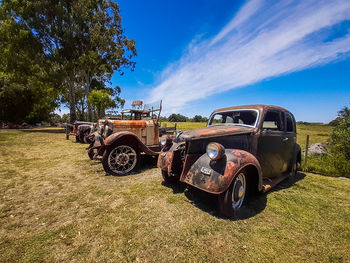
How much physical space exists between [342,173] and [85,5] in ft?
80.3

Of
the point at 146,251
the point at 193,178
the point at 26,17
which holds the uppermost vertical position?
the point at 26,17

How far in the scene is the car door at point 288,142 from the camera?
3.88 metres

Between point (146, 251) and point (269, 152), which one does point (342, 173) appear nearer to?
point (269, 152)

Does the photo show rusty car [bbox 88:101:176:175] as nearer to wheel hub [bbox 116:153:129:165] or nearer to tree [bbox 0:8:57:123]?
wheel hub [bbox 116:153:129:165]

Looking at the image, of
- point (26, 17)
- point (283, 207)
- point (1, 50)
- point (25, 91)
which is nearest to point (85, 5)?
point (26, 17)

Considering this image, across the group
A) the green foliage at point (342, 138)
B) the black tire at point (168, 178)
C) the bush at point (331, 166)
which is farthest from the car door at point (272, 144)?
the green foliage at point (342, 138)

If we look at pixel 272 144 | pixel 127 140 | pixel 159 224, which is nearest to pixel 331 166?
pixel 272 144

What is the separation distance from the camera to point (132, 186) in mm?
3779

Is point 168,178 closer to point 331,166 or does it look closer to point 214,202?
point 214,202

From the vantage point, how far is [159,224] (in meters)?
2.36

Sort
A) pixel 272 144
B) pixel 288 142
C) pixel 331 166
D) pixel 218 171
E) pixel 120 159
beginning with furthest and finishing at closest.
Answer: pixel 331 166 → pixel 120 159 → pixel 288 142 → pixel 272 144 → pixel 218 171

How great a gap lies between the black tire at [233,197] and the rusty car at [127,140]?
3.02 metres

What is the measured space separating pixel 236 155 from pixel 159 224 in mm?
1665

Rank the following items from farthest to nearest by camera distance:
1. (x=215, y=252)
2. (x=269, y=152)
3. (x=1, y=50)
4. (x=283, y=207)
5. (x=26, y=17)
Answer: (x=1, y=50)
(x=26, y=17)
(x=269, y=152)
(x=283, y=207)
(x=215, y=252)
